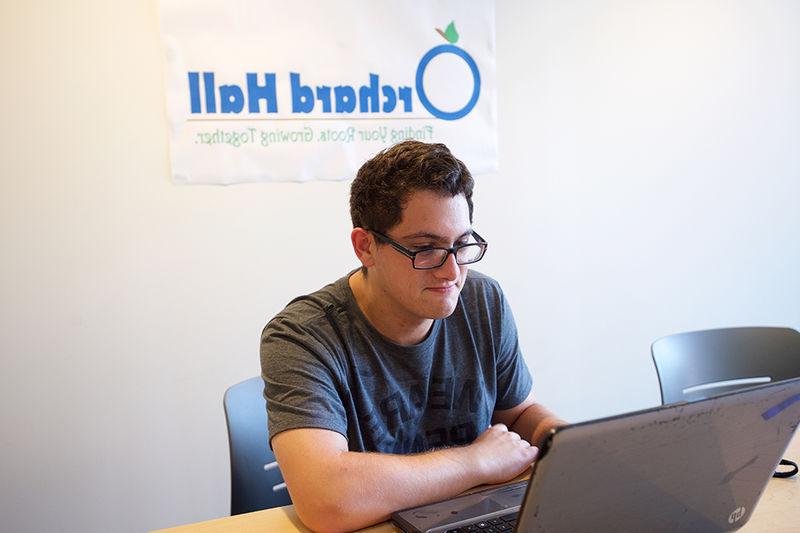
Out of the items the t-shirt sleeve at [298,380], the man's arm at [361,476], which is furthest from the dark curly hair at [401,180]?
the man's arm at [361,476]

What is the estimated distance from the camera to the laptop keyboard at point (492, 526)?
1273mm

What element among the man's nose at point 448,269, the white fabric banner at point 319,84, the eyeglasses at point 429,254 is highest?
the white fabric banner at point 319,84

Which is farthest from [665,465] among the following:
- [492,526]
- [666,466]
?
[492,526]

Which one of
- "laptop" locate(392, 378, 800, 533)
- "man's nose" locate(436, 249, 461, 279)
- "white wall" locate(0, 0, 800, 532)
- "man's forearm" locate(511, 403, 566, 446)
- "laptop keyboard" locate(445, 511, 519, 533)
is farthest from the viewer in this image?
"white wall" locate(0, 0, 800, 532)

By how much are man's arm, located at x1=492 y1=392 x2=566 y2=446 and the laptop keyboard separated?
1.39 ft

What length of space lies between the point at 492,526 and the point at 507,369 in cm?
58

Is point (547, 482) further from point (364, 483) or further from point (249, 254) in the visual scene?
point (249, 254)

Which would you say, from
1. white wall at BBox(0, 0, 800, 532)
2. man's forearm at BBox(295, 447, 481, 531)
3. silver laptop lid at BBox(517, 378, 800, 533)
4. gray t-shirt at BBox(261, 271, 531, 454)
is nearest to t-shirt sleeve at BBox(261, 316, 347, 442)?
gray t-shirt at BBox(261, 271, 531, 454)

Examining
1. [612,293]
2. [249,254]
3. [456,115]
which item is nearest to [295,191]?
[249,254]

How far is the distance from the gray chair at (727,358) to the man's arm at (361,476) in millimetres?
993

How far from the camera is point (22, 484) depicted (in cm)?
241

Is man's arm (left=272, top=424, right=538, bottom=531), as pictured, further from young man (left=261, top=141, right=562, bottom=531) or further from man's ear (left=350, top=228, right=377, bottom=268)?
man's ear (left=350, top=228, right=377, bottom=268)

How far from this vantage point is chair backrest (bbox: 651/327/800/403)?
89.1 inches

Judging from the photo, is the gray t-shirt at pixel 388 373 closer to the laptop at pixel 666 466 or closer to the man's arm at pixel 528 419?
the man's arm at pixel 528 419
